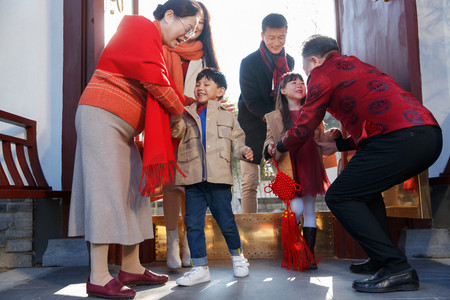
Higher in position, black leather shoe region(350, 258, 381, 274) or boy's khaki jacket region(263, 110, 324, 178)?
boy's khaki jacket region(263, 110, 324, 178)

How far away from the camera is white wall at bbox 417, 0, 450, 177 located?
9.68 feet

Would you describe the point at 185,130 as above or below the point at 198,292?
above

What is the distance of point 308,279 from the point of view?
2.10 m

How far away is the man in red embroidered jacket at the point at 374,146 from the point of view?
5.90 ft

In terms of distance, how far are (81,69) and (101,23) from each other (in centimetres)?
54

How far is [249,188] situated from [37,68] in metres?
2.07

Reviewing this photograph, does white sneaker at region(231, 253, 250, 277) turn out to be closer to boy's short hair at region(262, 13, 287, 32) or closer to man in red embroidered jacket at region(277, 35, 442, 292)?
man in red embroidered jacket at region(277, 35, 442, 292)

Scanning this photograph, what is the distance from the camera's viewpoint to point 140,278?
81.0 inches

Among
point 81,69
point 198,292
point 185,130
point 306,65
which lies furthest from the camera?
point 81,69

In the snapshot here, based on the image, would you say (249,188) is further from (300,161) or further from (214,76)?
(214,76)

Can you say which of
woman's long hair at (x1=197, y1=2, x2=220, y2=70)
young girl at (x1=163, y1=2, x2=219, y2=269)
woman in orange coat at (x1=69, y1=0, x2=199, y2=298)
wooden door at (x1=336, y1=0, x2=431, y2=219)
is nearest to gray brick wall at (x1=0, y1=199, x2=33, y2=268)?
young girl at (x1=163, y1=2, x2=219, y2=269)

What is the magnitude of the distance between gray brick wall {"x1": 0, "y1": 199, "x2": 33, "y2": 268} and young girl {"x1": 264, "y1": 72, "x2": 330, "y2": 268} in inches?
71.6

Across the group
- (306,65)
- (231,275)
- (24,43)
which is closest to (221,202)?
(231,275)

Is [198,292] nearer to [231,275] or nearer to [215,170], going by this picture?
[231,275]
